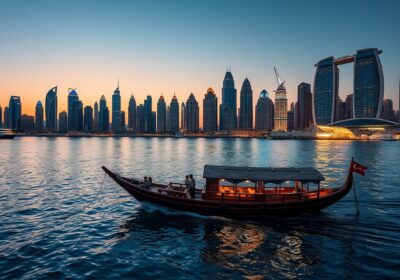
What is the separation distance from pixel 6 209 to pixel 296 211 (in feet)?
76.6

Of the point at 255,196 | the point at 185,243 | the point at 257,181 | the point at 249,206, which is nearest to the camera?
the point at 185,243

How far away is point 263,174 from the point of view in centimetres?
2053

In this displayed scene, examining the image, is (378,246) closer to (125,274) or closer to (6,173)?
(125,274)

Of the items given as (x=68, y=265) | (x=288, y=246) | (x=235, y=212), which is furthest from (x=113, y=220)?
(x=288, y=246)

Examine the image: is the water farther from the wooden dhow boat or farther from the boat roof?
the boat roof

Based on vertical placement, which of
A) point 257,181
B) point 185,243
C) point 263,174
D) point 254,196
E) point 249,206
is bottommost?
point 185,243

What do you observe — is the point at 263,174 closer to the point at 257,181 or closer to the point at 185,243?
the point at 257,181

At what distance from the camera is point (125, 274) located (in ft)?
42.9

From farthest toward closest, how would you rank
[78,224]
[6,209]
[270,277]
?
[6,209] < [78,224] < [270,277]

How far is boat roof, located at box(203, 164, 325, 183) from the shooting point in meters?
19.8

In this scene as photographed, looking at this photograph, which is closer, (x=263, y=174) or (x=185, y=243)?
(x=185, y=243)

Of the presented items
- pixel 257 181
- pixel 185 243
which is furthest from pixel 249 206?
pixel 185 243

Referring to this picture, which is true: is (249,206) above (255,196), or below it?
below

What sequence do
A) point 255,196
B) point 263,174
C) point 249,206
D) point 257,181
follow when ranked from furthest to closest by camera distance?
point 263,174 < point 257,181 < point 255,196 < point 249,206
